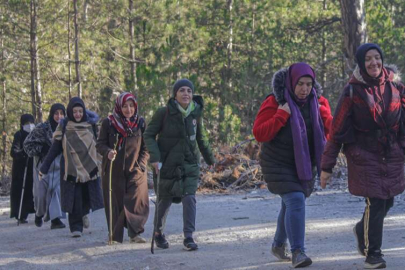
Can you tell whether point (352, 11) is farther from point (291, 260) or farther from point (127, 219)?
point (291, 260)

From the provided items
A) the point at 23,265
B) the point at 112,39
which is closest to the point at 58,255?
the point at 23,265

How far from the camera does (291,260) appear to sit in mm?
6574

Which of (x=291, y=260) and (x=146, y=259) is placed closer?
(x=291, y=260)

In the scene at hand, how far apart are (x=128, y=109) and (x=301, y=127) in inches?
113

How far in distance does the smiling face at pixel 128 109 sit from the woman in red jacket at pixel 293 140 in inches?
99.9

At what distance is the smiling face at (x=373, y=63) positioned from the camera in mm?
5742

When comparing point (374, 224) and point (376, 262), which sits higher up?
point (374, 224)

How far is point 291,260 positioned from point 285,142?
3.60 ft

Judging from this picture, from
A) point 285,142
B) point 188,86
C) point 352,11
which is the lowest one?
point 285,142

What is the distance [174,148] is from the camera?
25.5ft

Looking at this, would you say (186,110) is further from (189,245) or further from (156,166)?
(189,245)

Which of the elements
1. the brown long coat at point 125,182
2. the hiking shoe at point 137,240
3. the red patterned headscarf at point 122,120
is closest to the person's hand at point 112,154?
the brown long coat at point 125,182

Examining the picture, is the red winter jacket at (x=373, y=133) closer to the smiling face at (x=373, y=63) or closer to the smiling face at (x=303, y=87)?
the smiling face at (x=373, y=63)

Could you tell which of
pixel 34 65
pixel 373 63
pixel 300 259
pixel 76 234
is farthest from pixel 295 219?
pixel 34 65
